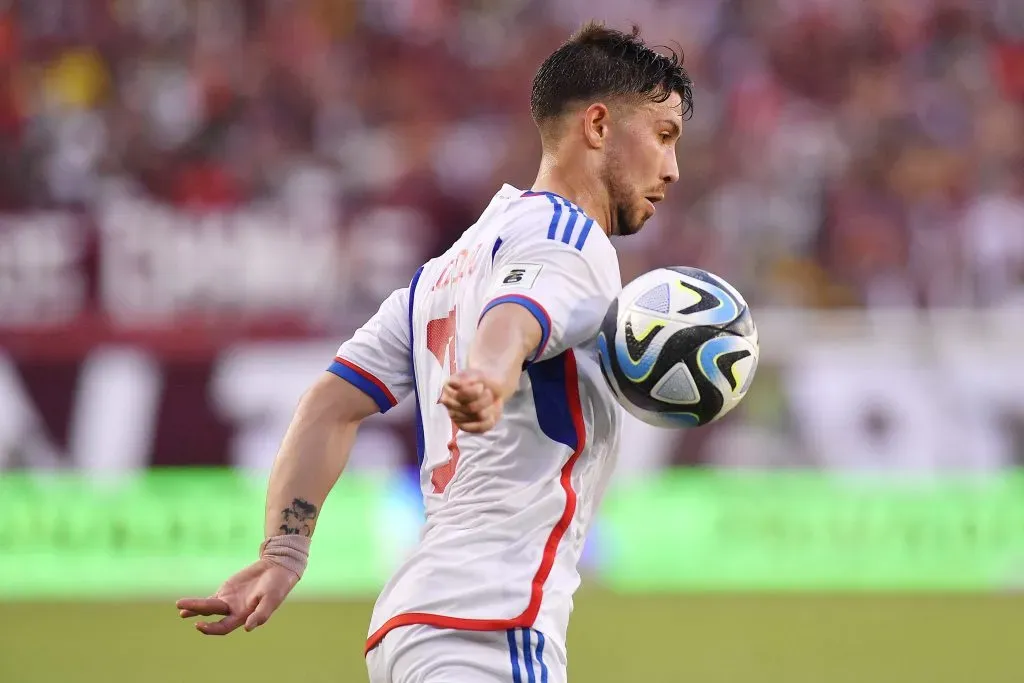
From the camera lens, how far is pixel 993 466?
9.59 m

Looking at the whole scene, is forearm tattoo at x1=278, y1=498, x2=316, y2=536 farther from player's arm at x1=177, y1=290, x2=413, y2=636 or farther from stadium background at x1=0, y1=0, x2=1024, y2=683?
stadium background at x1=0, y1=0, x2=1024, y2=683

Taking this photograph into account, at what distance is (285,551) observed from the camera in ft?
10.3

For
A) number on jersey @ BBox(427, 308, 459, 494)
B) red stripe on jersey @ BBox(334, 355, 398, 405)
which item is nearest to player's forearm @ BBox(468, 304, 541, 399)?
number on jersey @ BBox(427, 308, 459, 494)

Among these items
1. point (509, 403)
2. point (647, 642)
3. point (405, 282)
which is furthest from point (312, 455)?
point (405, 282)

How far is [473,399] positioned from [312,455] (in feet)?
2.91

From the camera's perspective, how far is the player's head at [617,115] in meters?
3.20

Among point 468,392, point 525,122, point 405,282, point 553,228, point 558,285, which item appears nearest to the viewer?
point 468,392

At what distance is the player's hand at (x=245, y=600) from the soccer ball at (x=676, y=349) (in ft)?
2.65

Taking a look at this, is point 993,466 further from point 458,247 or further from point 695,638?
point 458,247

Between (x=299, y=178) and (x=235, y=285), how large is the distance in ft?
5.26

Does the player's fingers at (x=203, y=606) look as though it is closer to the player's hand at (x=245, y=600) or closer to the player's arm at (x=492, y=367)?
the player's hand at (x=245, y=600)

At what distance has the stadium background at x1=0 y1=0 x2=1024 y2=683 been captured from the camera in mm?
8727

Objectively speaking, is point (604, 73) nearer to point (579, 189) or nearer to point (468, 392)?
point (579, 189)

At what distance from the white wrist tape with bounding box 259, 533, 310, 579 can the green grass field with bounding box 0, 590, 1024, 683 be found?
3.89 metres
